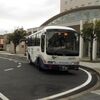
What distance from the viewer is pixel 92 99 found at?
1198cm

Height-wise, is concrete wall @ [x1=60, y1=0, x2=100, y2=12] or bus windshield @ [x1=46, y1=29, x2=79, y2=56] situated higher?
concrete wall @ [x1=60, y1=0, x2=100, y2=12]

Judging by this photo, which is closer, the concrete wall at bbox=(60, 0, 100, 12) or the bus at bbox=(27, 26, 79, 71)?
the bus at bbox=(27, 26, 79, 71)

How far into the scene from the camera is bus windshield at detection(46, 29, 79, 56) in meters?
22.4

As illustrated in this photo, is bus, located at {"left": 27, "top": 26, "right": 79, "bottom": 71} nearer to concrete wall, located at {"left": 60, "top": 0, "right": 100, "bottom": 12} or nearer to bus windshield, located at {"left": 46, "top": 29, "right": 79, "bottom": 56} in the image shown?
bus windshield, located at {"left": 46, "top": 29, "right": 79, "bottom": 56}

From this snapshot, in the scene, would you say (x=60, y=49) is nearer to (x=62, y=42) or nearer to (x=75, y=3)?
(x=62, y=42)

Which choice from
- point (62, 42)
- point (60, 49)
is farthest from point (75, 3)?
point (60, 49)

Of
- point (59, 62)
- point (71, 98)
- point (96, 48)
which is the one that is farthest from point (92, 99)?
point (96, 48)

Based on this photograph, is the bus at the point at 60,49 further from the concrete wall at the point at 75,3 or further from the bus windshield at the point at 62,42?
the concrete wall at the point at 75,3

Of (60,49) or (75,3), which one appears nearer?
(60,49)

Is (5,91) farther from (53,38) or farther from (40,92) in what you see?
(53,38)

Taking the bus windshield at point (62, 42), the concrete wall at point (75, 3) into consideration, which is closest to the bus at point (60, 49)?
the bus windshield at point (62, 42)

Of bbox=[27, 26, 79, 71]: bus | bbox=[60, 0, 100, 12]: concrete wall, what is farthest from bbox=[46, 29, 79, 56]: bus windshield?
bbox=[60, 0, 100, 12]: concrete wall

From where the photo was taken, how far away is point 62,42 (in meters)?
22.6

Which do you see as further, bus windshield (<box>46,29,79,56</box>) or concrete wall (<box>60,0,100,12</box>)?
concrete wall (<box>60,0,100,12</box>)
